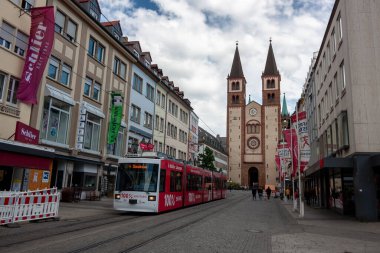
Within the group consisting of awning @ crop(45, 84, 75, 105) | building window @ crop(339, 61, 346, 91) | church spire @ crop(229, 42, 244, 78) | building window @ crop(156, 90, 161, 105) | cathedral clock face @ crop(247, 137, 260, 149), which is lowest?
awning @ crop(45, 84, 75, 105)

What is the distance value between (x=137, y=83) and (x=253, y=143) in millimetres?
66474

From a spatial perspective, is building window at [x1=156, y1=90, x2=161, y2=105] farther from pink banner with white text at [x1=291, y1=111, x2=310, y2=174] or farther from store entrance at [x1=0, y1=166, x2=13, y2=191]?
store entrance at [x1=0, y1=166, x2=13, y2=191]

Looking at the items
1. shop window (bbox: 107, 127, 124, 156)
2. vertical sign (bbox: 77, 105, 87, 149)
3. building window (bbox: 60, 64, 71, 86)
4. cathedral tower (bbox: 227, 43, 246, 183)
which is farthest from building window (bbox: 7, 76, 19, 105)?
cathedral tower (bbox: 227, 43, 246, 183)

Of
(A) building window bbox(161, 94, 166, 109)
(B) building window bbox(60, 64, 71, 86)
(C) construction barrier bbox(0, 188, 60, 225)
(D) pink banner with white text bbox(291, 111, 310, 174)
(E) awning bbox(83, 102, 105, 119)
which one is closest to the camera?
(C) construction barrier bbox(0, 188, 60, 225)

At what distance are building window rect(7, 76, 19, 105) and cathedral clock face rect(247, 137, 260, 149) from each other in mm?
82962

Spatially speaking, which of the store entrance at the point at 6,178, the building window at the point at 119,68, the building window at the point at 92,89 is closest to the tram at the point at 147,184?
the store entrance at the point at 6,178

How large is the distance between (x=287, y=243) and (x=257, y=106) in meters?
91.0

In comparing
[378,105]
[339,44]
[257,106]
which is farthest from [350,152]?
[257,106]

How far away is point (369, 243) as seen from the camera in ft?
35.2

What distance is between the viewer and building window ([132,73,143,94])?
1404 inches

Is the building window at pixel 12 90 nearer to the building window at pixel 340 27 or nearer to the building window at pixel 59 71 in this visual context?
the building window at pixel 59 71

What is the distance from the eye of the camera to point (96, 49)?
28.5 metres

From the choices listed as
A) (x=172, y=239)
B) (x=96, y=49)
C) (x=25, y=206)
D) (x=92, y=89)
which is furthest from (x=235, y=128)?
(x=172, y=239)

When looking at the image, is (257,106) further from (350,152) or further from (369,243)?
(369,243)
